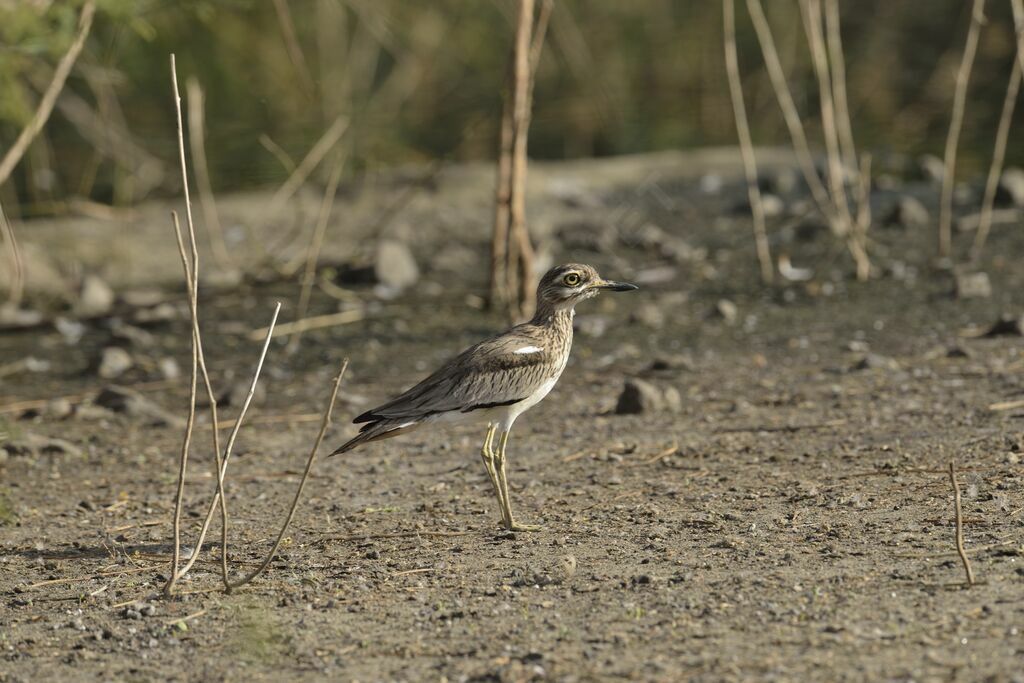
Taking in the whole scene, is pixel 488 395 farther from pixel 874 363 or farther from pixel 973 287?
pixel 973 287

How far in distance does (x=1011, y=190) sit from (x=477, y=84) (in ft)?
25.4

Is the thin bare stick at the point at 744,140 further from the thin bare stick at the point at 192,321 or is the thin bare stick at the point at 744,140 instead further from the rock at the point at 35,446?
the thin bare stick at the point at 192,321

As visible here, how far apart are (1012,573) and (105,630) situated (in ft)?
9.06

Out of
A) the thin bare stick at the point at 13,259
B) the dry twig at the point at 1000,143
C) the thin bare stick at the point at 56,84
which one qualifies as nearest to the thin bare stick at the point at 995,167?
the dry twig at the point at 1000,143

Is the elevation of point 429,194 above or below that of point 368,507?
above

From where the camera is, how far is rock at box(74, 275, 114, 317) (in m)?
9.70

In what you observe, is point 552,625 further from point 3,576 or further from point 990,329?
point 990,329

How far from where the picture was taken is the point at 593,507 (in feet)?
18.3

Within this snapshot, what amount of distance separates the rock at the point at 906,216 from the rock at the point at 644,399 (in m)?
3.67

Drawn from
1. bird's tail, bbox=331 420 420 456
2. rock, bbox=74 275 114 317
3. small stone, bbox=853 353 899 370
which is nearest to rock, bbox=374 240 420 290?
rock, bbox=74 275 114 317

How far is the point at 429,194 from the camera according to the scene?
38.0 ft

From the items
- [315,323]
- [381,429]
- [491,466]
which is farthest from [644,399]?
[315,323]

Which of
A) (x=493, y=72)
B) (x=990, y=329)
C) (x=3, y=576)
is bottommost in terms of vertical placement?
(x=3, y=576)

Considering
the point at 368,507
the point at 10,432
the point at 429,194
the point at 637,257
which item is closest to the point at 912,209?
the point at 637,257
